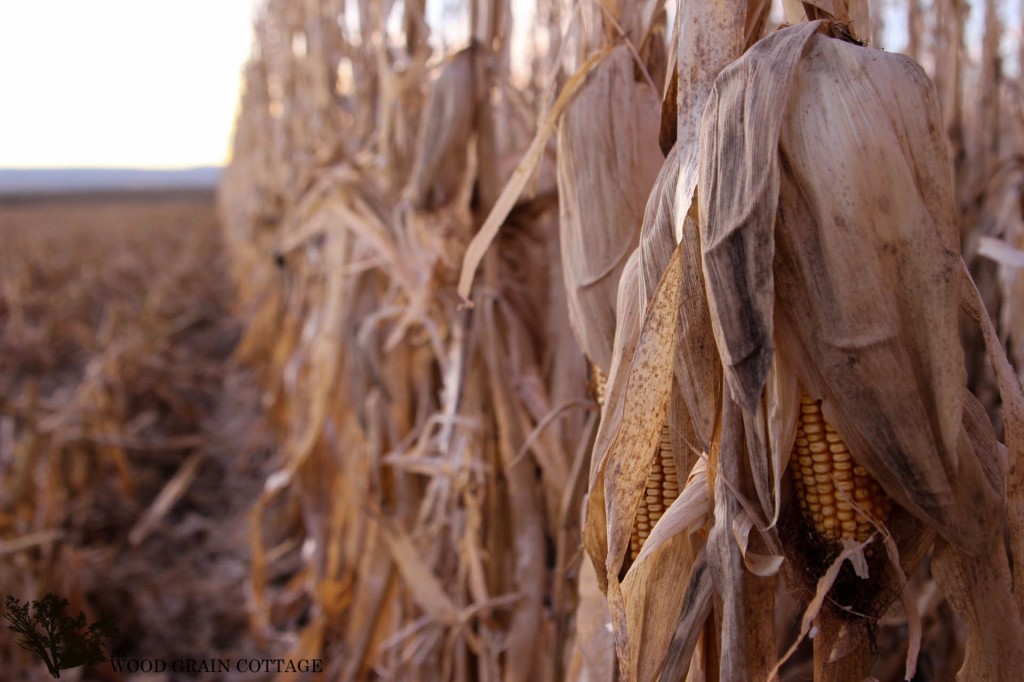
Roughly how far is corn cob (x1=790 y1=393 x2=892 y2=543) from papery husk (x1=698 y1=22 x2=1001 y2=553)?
3cm

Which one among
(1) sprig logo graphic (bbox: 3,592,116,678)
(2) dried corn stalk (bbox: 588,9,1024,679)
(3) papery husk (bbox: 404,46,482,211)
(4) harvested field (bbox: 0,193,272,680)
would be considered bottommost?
(4) harvested field (bbox: 0,193,272,680)

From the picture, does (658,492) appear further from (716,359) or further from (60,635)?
(60,635)

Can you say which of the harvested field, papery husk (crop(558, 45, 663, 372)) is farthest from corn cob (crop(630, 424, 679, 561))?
the harvested field

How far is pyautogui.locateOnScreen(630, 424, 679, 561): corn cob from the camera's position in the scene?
2.39 feet

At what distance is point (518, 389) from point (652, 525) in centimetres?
68

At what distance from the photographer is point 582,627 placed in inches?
34.5

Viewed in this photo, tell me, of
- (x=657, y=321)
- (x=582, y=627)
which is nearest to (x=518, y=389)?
(x=582, y=627)

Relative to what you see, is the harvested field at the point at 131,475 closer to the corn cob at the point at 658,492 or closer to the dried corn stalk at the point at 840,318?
the corn cob at the point at 658,492

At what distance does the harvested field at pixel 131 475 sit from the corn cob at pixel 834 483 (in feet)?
6.46

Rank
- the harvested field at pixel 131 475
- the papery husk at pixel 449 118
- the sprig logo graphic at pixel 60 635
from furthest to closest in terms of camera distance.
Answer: the harvested field at pixel 131 475
the papery husk at pixel 449 118
the sprig logo graphic at pixel 60 635

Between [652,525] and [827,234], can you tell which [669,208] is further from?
[652,525]

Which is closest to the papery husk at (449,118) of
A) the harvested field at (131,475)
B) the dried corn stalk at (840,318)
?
the dried corn stalk at (840,318)

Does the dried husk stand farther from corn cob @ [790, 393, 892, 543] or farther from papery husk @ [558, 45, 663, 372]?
papery husk @ [558, 45, 663, 372]

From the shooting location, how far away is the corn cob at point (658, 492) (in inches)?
28.7
